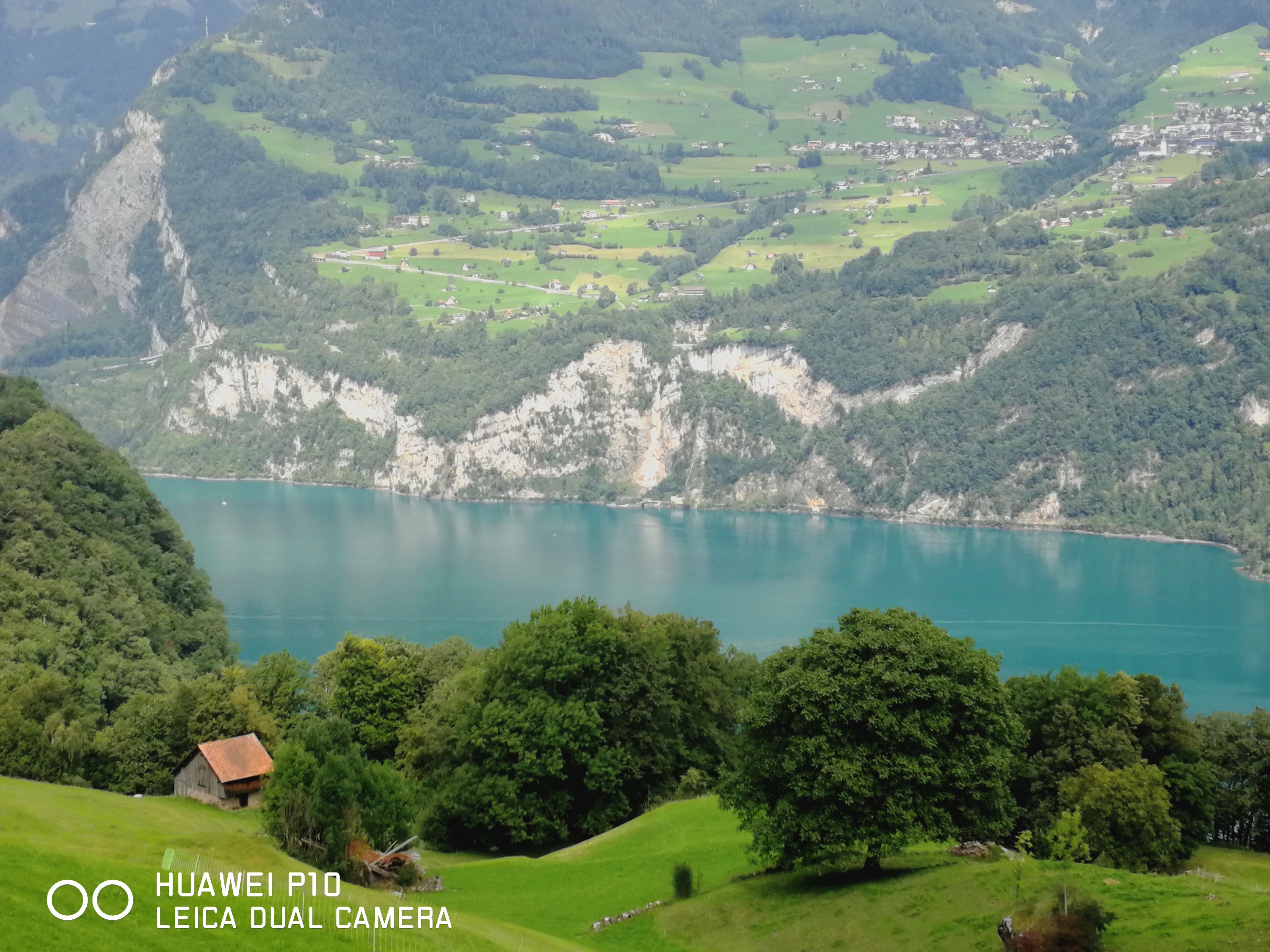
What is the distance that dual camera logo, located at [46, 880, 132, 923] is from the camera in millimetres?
14789

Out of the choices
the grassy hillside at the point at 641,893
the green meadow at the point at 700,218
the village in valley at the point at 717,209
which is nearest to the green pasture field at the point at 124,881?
the grassy hillside at the point at 641,893

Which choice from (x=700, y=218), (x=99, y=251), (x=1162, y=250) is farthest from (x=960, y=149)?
(x=99, y=251)

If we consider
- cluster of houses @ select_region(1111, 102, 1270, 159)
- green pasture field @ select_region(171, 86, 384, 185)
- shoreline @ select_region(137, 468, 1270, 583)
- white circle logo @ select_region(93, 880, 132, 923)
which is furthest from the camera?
green pasture field @ select_region(171, 86, 384, 185)

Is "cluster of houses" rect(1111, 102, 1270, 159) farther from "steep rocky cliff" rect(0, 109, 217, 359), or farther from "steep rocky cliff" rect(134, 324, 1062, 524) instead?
"steep rocky cliff" rect(0, 109, 217, 359)

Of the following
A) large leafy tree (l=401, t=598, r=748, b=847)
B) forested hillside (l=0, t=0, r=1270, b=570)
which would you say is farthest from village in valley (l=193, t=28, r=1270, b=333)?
large leafy tree (l=401, t=598, r=748, b=847)

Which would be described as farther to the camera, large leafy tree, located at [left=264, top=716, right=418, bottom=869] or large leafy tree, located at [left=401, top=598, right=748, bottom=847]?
large leafy tree, located at [left=401, top=598, right=748, bottom=847]

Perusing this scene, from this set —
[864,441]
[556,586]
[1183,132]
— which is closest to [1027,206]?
[1183,132]

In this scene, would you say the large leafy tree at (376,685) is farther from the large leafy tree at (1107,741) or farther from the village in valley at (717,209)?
the village in valley at (717,209)

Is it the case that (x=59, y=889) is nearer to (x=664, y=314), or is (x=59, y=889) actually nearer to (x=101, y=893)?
(x=101, y=893)

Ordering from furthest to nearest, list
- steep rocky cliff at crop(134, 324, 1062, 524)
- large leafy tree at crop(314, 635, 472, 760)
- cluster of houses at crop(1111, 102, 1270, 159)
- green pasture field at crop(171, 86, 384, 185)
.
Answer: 1. green pasture field at crop(171, 86, 384, 185)
2. cluster of houses at crop(1111, 102, 1270, 159)
3. steep rocky cliff at crop(134, 324, 1062, 524)
4. large leafy tree at crop(314, 635, 472, 760)

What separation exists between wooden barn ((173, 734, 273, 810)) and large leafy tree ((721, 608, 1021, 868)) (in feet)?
41.1

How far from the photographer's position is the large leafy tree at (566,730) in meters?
34.3

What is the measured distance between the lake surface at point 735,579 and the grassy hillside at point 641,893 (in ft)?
135

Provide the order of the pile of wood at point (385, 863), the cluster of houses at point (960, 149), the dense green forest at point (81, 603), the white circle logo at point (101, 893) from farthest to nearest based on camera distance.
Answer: the cluster of houses at point (960, 149) → the dense green forest at point (81, 603) → the pile of wood at point (385, 863) → the white circle logo at point (101, 893)
